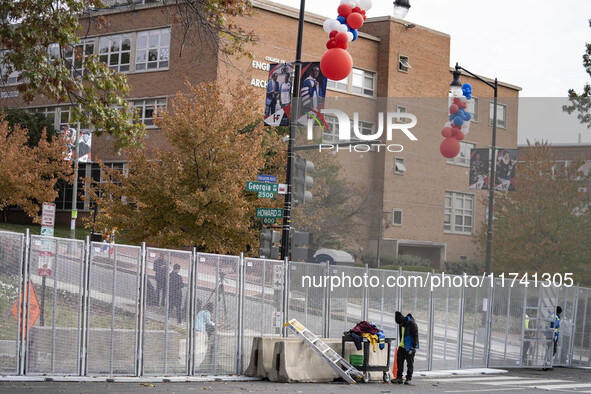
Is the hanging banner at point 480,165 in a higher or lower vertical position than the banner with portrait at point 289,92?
lower

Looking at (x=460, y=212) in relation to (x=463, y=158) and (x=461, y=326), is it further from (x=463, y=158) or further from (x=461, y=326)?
(x=461, y=326)

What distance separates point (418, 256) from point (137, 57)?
21.6 m

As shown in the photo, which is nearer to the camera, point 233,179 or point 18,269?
point 18,269

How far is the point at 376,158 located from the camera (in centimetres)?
5378

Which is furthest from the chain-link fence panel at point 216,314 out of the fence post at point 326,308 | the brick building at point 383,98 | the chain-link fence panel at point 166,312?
the brick building at point 383,98

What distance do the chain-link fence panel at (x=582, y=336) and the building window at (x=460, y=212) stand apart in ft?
77.7

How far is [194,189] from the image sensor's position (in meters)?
30.1

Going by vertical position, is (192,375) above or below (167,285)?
below

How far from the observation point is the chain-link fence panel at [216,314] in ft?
54.4

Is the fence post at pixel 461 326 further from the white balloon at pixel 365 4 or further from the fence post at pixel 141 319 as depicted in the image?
the fence post at pixel 141 319

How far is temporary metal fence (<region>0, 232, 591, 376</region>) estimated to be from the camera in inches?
549

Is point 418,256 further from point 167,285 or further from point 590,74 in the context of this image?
point 167,285

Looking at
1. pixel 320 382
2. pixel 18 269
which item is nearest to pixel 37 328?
pixel 18 269

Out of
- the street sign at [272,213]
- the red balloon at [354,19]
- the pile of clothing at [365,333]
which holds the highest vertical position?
the red balloon at [354,19]
